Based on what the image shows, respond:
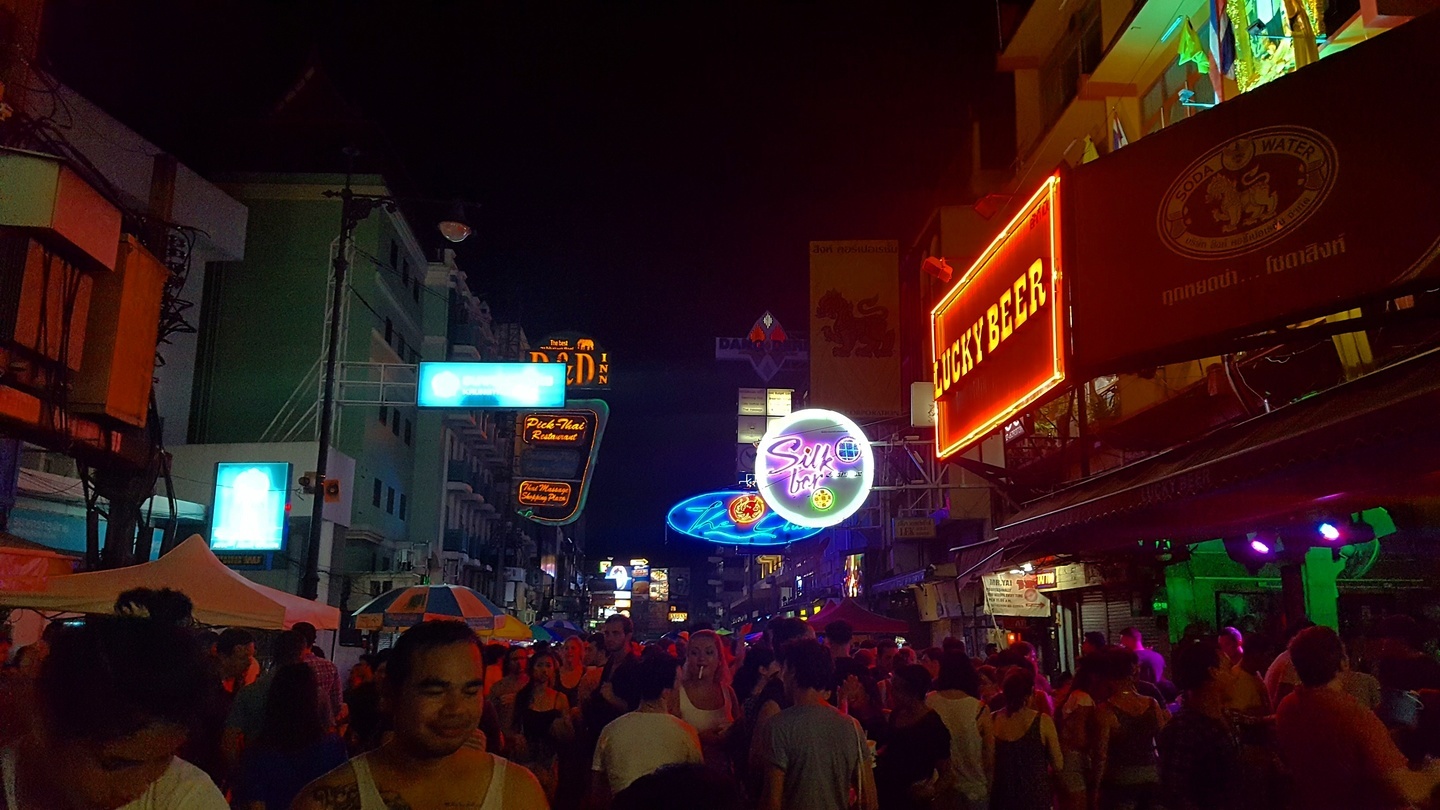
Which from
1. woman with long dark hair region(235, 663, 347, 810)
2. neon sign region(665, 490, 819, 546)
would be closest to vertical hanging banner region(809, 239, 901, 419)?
neon sign region(665, 490, 819, 546)

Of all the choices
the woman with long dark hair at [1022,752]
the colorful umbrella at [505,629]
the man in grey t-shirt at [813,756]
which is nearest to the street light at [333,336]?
the colorful umbrella at [505,629]

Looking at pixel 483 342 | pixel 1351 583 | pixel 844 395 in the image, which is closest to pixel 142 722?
pixel 1351 583

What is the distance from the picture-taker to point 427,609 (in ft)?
52.7

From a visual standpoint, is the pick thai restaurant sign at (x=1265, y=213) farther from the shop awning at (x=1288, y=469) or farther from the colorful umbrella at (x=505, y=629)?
the colorful umbrella at (x=505, y=629)

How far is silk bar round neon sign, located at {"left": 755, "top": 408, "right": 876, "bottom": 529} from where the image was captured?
16562 millimetres

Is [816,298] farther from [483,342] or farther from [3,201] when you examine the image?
[483,342]

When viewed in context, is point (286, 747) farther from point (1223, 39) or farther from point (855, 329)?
point (855, 329)

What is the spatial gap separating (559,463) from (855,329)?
17.1 meters

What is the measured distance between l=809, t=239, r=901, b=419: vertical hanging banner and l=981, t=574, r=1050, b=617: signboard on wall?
13.1ft

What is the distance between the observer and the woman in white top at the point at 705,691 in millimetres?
7832

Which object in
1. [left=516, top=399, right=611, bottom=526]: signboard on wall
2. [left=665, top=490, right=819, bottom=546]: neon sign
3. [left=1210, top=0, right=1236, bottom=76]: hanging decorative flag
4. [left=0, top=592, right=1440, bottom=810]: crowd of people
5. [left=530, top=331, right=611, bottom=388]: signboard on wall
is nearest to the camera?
[left=0, top=592, right=1440, bottom=810]: crowd of people

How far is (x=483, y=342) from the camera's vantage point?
54125 millimetres

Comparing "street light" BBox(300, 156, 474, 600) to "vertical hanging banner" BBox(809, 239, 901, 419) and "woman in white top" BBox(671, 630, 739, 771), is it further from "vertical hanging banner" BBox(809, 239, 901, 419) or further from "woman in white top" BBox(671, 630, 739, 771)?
"woman in white top" BBox(671, 630, 739, 771)

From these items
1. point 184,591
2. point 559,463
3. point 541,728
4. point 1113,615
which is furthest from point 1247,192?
point 559,463
